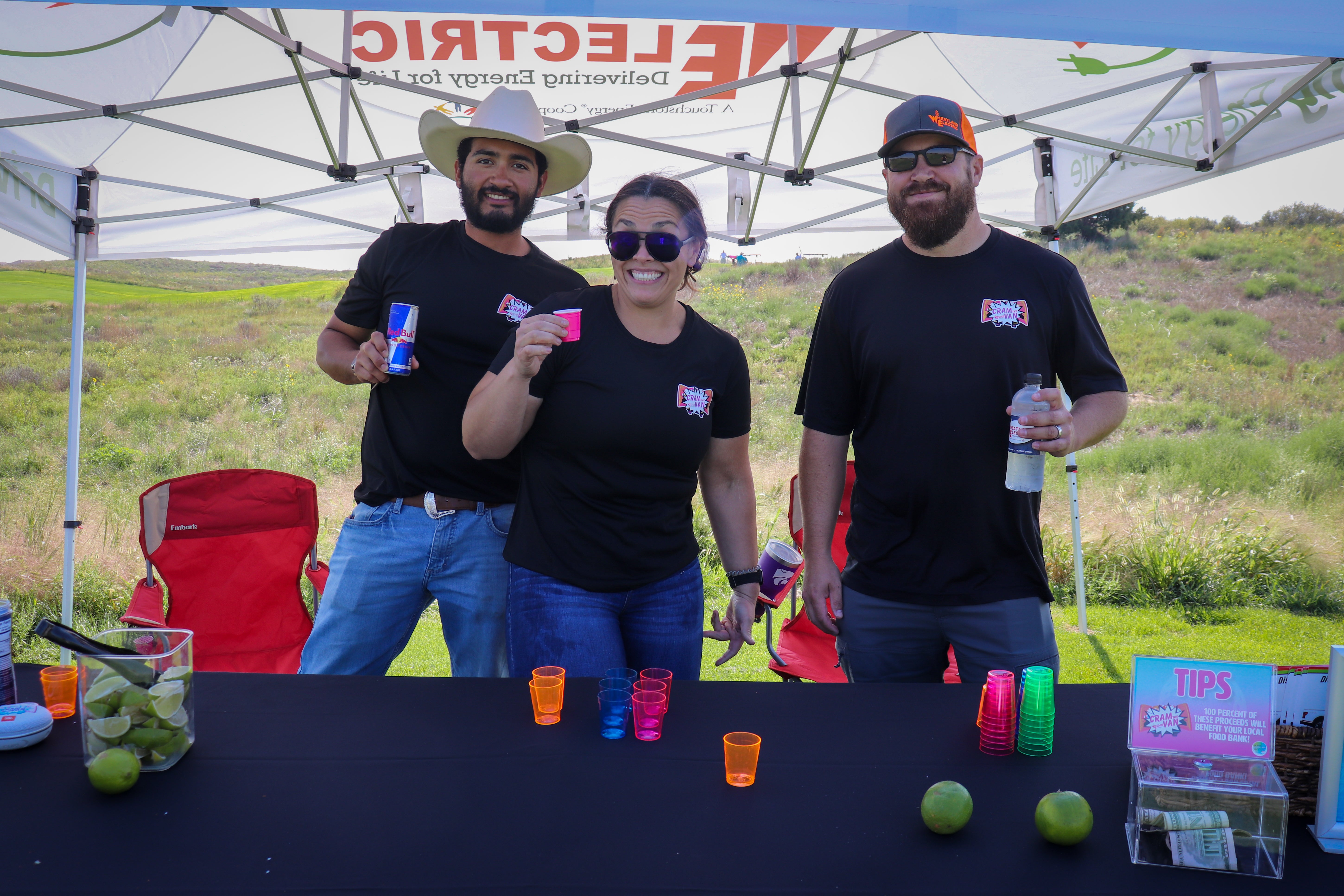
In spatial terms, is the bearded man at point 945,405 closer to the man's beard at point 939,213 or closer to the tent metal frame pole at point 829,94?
the man's beard at point 939,213

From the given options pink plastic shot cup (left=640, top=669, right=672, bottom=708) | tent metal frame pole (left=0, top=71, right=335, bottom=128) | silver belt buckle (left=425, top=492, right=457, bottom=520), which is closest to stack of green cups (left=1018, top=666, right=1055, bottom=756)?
pink plastic shot cup (left=640, top=669, right=672, bottom=708)

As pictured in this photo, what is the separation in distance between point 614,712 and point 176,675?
28.0 inches

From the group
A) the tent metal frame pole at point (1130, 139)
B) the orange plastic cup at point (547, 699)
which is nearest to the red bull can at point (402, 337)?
the orange plastic cup at point (547, 699)

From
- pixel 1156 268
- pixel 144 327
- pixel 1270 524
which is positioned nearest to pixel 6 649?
pixel 1270 524

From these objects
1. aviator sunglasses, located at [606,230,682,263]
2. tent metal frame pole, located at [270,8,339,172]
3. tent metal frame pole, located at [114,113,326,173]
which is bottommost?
aviator sunglasses, located at [606,230,682,263]

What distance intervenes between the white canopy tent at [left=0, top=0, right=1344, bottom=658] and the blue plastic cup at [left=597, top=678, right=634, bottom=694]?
2325 millimetres

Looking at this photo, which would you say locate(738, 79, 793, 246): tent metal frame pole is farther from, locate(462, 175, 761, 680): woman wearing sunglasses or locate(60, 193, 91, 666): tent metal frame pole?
locate(60, 193, 91, 666): tent metal frame pole

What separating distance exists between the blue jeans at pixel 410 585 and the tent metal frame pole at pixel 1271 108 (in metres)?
3.05

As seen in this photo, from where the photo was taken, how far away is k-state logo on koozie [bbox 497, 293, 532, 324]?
222cm

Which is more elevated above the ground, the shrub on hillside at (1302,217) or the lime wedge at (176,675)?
the shrub on hillside at (1302,217)

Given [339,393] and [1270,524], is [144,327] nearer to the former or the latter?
[339,393]

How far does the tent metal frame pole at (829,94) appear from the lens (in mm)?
3344

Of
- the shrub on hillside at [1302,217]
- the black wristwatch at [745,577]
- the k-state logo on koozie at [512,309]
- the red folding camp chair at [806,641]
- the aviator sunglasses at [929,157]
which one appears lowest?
the red folding camp chair at [806,641]

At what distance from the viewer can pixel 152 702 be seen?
4.39 feet
